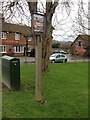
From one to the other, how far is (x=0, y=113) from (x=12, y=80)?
9.51 ft

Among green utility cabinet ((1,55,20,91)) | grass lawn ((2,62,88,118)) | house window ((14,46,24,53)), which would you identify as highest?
house window ((14,46,24,53))

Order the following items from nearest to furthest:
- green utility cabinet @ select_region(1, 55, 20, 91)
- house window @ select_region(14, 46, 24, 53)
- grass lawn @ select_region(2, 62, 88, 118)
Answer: grass lawn @ select_region(2, 62, 88, 118) → green utility cabinet @ select_region(1, 55, 20, 91) → house window @ select_region(14, 46, 24, 53)

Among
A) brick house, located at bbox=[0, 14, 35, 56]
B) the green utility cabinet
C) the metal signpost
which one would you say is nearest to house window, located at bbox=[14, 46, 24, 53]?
brick house, located at bbox=[0, 14, 35, 56]

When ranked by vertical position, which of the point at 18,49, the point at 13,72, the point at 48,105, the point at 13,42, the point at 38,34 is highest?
the point at 13,42

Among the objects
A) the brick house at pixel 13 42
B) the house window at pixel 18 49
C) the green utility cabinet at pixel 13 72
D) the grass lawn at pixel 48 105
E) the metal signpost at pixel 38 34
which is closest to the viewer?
the grass lawn at pixel 48 105

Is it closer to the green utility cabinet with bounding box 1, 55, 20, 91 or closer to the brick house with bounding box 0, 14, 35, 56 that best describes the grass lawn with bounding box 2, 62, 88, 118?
the green utility cabinet with bounding box 1, 55, 20, 91

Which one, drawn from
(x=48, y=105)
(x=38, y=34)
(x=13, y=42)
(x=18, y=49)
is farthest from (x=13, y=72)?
(x=18, y=49)

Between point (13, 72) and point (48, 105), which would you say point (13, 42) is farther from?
point (48, 105)

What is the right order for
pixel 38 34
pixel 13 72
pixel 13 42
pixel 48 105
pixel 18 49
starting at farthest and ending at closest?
pixel 18 49
pixel 13 42
pixel 13 72
pixel 38 34
pixel 48 105

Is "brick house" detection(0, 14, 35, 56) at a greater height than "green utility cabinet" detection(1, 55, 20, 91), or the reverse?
"brick house" detection(0, 14, 35, 56)

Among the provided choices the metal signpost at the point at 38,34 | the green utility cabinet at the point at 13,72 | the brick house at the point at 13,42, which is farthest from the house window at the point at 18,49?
the metal signpost at the point at 38,34

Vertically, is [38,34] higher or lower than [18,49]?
lower

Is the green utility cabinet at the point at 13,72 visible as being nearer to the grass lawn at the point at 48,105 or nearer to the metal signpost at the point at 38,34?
the grass lawn at the point at 48,105

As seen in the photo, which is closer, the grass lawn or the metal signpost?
the grass lawn
